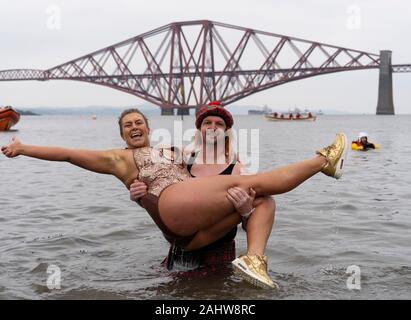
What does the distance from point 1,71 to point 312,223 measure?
112339mm

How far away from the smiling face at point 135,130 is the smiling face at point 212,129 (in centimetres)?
46

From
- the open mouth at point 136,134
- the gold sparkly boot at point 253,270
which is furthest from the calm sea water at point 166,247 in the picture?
the open mouth at point 136,134

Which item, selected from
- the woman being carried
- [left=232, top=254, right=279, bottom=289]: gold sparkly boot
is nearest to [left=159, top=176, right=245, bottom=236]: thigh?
the woman being carried

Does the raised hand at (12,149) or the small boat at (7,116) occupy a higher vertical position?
the raised hand at (12,149)

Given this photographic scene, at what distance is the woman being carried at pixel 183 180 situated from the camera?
13.2 feet

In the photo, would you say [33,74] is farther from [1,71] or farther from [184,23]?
[184,23]

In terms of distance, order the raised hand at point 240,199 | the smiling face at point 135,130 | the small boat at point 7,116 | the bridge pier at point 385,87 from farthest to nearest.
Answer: the bridge pier at point 385,87 < the small boat at point 7,116 < the smiling face at point 135,130 < the raised hand at point 240,199

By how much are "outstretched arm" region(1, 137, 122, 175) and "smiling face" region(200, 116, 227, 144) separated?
0.69m

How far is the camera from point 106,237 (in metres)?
6.23

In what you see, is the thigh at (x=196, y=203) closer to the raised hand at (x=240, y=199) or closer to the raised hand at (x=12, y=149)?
the raised hand at (x=240, y=199)

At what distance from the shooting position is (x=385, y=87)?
95.4 m

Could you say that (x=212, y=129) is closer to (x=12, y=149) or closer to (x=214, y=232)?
(x=214, y=232)

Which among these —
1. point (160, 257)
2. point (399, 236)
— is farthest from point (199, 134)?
point (399, 236)
